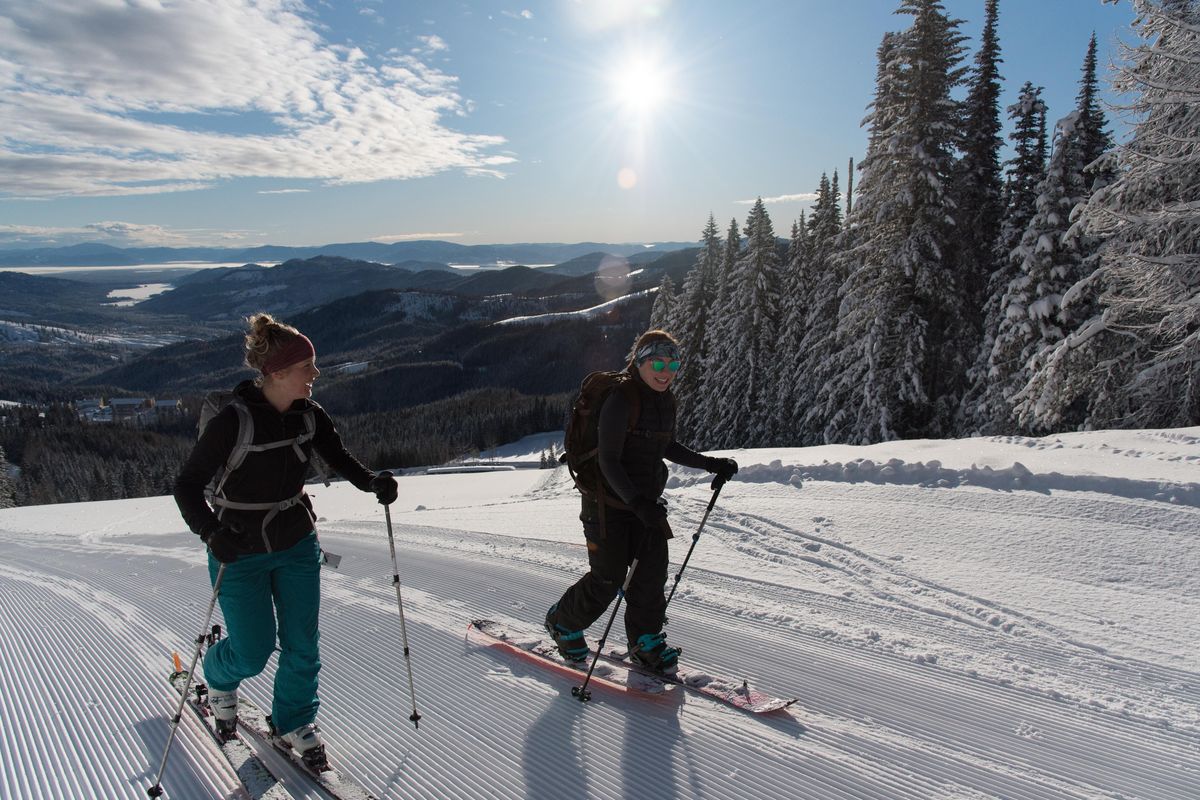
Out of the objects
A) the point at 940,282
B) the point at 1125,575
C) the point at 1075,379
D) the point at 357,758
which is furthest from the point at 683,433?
the point at 357,758

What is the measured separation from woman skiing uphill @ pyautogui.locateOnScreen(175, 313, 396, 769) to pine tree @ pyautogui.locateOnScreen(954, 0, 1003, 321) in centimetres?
2282

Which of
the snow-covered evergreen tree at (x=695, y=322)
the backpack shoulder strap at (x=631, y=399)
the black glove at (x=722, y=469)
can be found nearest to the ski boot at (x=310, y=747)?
the backpack shoulder strap at (x=631, y=399)

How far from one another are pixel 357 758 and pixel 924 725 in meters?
3.04

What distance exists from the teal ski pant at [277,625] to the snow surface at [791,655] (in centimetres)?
38

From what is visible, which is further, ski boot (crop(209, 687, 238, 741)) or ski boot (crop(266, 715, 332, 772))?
ski boot (crop(209, 687, 238, 741))

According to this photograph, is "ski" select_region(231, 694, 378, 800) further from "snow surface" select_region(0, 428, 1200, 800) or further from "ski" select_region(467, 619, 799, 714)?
"ski" select_region(467, 619, 799, 714)

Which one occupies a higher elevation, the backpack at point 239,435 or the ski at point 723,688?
the backpack at point 239,435

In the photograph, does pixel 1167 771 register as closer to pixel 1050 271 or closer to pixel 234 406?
pixel 234 406

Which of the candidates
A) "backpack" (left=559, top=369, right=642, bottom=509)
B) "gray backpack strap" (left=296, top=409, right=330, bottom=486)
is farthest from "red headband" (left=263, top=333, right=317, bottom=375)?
"backpack" (left=559, top=369, right=642, bottom=509)

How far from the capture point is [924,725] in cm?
346

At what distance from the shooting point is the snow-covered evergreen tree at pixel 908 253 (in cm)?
1800

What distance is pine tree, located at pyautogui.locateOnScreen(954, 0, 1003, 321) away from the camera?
70.4 feet

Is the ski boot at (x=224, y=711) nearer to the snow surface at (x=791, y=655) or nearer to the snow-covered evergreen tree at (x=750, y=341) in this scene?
the snow surface at (x=791, y=655)

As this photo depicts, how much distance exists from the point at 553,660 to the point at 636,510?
148cm
